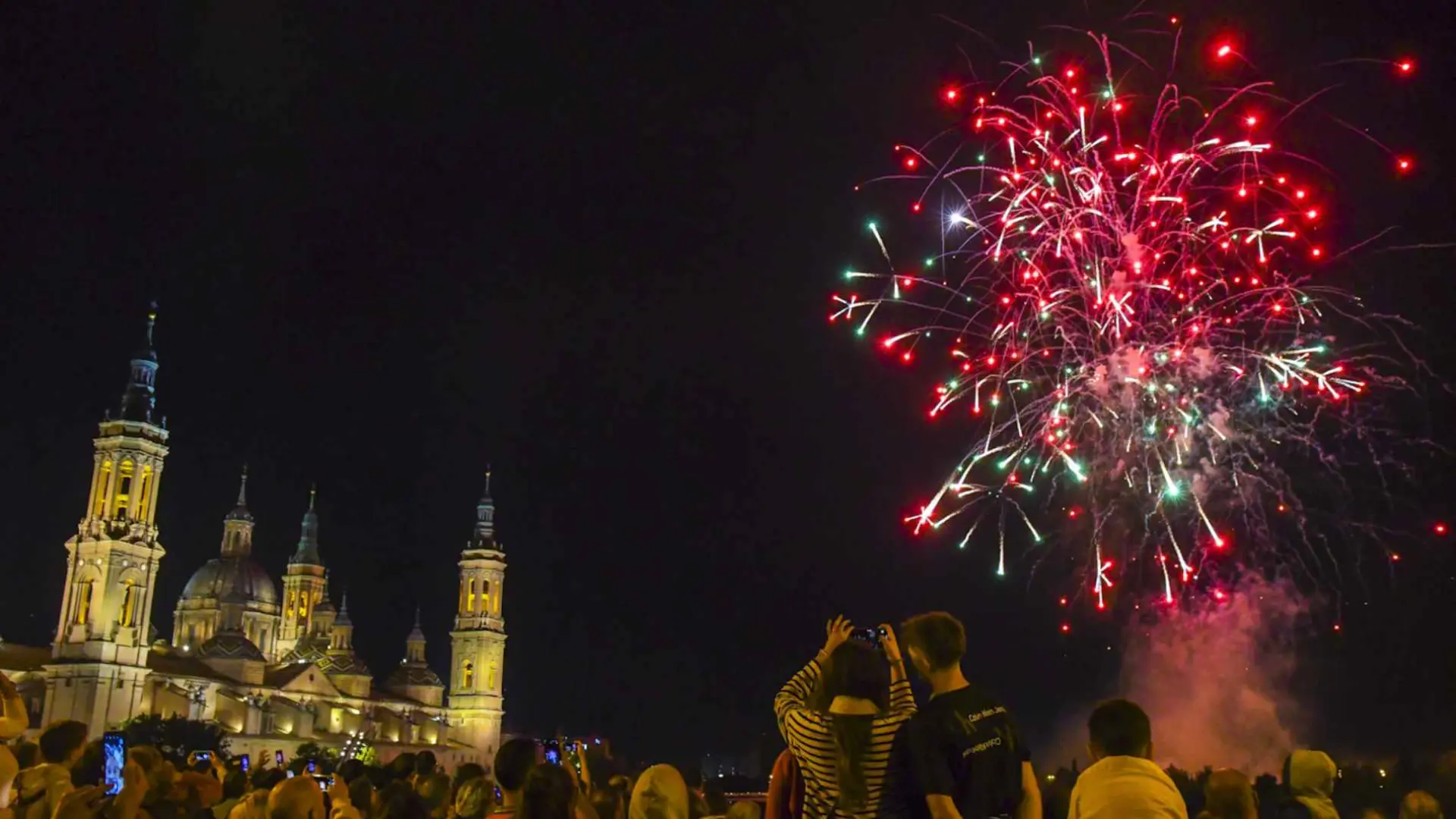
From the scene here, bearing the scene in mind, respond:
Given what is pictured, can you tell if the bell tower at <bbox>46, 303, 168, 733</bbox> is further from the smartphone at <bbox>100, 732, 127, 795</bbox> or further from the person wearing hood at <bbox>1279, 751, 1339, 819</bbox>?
the person wearing hood at <bbox>1279, 751, 1339, 819</bbox>

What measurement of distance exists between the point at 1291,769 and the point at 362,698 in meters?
86.4

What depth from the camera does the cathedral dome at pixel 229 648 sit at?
75.9m

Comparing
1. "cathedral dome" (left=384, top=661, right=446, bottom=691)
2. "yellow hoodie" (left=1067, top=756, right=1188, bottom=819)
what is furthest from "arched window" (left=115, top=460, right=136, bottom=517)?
"yellow hoodie" (left=1067, top=756, right=1188, bottom=819)

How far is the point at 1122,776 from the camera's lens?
12.9 ft

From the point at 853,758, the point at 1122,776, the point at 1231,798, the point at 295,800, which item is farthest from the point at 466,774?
the point at 1122,776

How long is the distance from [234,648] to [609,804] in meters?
76.8

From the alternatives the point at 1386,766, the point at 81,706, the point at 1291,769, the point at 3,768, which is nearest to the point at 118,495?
the point at 81,706

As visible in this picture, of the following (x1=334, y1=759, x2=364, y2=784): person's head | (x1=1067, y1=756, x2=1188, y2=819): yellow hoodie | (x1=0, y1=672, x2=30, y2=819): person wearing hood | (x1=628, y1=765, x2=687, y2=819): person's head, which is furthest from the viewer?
(x1=334, y1=759, x2=364, y2=784): person's head

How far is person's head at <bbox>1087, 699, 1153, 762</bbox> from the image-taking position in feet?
13.6

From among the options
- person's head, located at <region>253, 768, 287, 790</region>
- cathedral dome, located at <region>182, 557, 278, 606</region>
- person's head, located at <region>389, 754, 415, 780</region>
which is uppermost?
cathedral dome, located at <region>182, 557, 278, 606</region>

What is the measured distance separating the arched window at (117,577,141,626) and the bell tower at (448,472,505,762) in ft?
99.1

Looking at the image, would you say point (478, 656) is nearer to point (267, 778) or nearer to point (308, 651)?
point (308, 651)

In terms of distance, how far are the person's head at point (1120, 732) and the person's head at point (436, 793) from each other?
18.4 feet

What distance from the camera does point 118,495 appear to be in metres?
64.4
